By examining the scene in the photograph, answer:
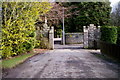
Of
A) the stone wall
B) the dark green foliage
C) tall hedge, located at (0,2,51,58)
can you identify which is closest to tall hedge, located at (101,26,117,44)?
the dark green foliage

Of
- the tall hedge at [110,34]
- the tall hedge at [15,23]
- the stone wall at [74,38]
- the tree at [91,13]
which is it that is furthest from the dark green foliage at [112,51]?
the tree at [91,13]

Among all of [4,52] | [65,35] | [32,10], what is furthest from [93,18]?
[4,52]

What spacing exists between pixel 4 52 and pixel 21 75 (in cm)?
376

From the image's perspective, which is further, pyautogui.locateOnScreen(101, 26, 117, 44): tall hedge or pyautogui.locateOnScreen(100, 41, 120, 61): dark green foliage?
pyautogui.locateOnScreen(101, 26, 117, 44): tall hedge

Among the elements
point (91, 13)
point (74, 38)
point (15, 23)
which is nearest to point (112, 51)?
point (15, 23)

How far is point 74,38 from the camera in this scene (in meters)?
30.0

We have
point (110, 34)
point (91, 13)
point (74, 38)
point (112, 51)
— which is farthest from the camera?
point (91, 13)

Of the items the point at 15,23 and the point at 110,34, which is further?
the point at 110,34

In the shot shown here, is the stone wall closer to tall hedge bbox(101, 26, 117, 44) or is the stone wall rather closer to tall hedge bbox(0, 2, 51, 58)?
tall hedge bbox(101, 26, 117, 44)

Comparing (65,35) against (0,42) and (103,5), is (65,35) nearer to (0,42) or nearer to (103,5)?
(103,5)

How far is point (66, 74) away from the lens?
635 centimetres

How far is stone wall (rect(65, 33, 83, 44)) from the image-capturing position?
29875 millimetres

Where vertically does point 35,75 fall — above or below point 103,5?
below

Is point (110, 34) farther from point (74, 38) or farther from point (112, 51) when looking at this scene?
point (74, 38)
